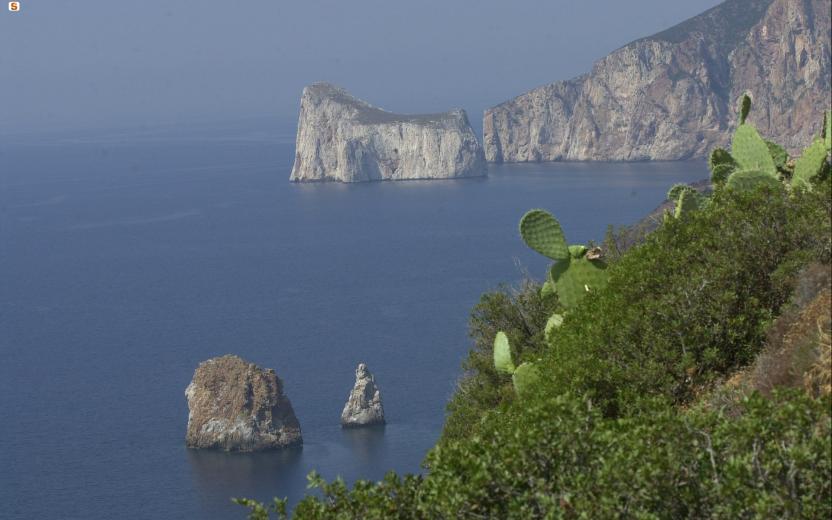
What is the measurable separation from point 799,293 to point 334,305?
11616 centimetres

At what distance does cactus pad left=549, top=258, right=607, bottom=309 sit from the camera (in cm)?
2030

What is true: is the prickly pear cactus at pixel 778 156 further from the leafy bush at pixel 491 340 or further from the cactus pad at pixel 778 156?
the leafy bush at pixel 491 340

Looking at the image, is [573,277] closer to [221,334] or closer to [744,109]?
[744,109]

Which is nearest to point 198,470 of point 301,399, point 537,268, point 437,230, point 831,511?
point 301,399

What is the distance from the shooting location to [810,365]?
12.1m

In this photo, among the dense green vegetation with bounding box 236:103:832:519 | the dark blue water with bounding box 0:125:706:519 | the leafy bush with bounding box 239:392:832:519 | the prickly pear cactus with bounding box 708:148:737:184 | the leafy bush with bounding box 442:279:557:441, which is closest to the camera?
the leafy bush with bounding box 239:392:832:519

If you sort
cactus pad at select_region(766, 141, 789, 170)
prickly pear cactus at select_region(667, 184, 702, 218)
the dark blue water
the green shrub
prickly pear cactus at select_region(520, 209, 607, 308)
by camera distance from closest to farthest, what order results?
the green shrub < prickly pear cactus at select_region(667, 184, 702, 218) < prickly pear cactus at select_region(520, 209, 607, 308) < cactus pad at select_region(766, 141, 789, 170) < the dark blue water

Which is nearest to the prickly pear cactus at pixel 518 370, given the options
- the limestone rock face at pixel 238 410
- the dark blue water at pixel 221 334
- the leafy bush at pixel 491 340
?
the leafy bush at pixel 491 340

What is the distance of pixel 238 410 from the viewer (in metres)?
92.4

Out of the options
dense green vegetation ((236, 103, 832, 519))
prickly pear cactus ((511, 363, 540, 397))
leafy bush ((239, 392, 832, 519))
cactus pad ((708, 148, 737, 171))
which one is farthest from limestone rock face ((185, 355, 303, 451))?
leafy bush ((239, 392, 832, 519))

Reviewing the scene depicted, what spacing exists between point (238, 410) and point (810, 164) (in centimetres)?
7856

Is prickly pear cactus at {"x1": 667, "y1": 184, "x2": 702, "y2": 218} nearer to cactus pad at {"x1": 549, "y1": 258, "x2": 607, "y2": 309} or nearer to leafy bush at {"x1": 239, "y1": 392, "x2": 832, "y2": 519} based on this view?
cactus pad at {"x1": 549, "y1": 258, "x2": 607, "y2": 309}

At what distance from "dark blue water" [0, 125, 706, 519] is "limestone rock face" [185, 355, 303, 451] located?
185 centimetres

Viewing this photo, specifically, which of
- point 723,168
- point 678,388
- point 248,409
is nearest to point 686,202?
point 723,168
